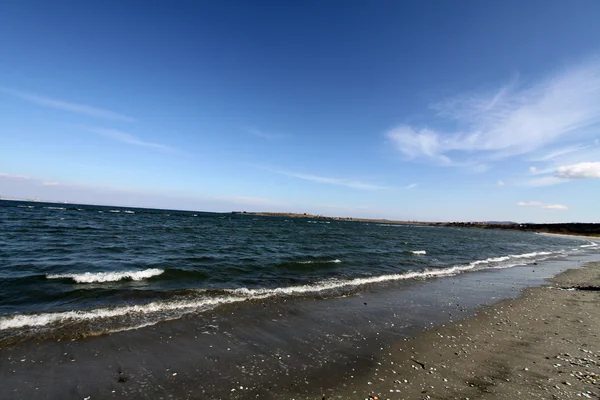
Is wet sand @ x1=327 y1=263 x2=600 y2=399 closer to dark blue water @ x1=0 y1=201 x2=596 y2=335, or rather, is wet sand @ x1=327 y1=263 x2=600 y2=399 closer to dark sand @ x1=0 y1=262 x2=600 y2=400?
dark sand @ x1=0 y1=262 x2=600 y2=400

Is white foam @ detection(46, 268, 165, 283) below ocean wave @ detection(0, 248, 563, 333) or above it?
above

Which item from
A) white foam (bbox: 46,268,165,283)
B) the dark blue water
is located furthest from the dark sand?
white foam (bbox: 46,268,165,283)

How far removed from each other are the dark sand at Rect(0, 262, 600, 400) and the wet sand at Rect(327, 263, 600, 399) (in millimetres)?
34

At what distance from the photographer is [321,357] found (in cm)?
762

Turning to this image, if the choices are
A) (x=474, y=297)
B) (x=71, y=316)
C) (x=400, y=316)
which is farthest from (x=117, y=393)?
(x=474, y=297)

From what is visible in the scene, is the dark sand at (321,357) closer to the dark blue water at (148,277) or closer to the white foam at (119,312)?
the white foam at (119,312)

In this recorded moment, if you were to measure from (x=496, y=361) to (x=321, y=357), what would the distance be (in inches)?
194

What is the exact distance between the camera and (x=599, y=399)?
18.9ft

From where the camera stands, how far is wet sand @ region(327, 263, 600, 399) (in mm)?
6125

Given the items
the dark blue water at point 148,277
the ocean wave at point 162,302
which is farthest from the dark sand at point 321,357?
the dark blue water at point 148,277

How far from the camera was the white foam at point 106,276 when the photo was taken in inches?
542

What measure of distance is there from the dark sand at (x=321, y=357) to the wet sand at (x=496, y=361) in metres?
0.03

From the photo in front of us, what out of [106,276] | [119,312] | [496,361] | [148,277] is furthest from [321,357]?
[106,276]

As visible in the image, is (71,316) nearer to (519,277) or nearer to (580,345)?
(580,345)
